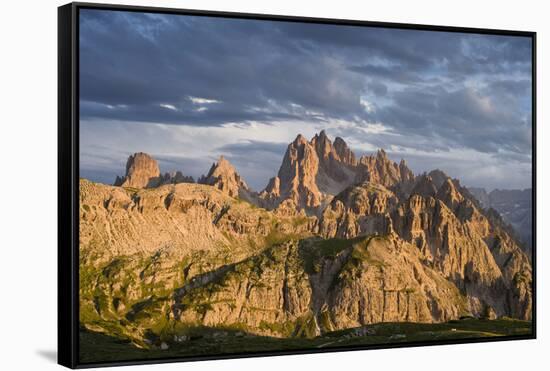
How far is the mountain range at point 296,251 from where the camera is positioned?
48.7 feet

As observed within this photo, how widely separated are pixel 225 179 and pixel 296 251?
1.20 m

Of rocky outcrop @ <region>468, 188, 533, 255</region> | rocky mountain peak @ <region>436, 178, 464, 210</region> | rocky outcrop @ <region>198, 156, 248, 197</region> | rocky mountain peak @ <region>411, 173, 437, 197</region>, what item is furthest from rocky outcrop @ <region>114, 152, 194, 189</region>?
rocky outcrop @ <region>468, 188, 533, 255</region>

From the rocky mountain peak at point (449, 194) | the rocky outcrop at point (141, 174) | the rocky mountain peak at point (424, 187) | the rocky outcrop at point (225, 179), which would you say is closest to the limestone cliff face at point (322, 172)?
the rocky mountain peak at point (424, 187)

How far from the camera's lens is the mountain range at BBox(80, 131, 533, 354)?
1484 cm

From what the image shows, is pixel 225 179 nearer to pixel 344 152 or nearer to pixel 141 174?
pixel 141 174

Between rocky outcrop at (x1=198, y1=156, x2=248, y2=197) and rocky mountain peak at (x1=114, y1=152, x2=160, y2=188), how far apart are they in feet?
2.07

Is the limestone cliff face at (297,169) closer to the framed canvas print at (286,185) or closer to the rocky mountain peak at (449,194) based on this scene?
the framed canvas print at (286,185)

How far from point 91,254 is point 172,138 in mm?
1581

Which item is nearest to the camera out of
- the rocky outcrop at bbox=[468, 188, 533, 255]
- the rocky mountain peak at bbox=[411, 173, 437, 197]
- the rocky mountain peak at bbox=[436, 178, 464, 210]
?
the rocky mountain peak at bbox=[411, 173, 437, 197]

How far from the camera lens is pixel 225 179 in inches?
607

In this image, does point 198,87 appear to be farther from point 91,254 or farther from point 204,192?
point 91,254

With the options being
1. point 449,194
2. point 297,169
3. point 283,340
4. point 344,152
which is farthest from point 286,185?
point 449,194

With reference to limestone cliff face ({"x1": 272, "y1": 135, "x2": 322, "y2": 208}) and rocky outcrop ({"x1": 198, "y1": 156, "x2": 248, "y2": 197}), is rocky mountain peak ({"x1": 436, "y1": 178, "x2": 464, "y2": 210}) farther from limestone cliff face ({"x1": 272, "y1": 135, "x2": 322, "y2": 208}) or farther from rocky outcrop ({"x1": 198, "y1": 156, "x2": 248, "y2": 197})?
rocky outcrop ({"x1": 198, "y1": 156, "x2": 248, "y2": 197})

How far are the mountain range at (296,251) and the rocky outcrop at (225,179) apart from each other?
1 cm
